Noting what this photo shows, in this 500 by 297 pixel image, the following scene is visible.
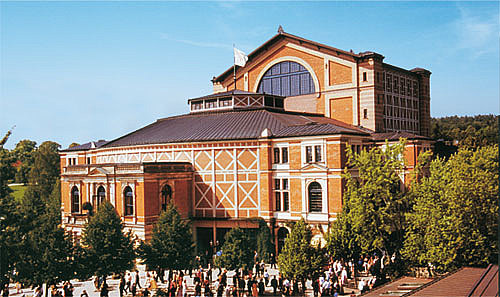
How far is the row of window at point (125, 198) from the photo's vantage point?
49719 mm

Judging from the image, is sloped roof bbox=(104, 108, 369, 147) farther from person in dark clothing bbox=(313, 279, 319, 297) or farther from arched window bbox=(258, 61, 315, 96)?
person in dark clothing bbox=(313, 279, 319, 297)

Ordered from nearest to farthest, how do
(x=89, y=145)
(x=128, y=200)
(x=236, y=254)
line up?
(x=236, y=254), (x=128, y=200), (x=89, y=145)

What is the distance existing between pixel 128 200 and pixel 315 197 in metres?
18.3

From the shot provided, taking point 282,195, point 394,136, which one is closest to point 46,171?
point 282,195

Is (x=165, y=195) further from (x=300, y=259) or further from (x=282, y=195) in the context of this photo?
(x=300, y=259)

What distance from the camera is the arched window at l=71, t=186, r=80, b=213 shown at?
5445 centimetres

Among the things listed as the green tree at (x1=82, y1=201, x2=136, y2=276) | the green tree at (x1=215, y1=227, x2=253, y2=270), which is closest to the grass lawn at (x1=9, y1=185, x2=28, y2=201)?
the green tree at (x1=82, y1=201, x2=136, y2=276)

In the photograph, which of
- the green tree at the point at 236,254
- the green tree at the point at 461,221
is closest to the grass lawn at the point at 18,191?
the green tree at the point at 236,254

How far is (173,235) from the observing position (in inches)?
1625

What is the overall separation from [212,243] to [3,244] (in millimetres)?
23367

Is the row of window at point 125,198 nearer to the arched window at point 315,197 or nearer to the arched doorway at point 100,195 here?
the arched doorway at point 100,195

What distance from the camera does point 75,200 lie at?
180 feet

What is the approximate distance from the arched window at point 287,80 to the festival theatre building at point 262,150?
0.14 meters

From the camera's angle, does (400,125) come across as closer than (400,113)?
Yes
